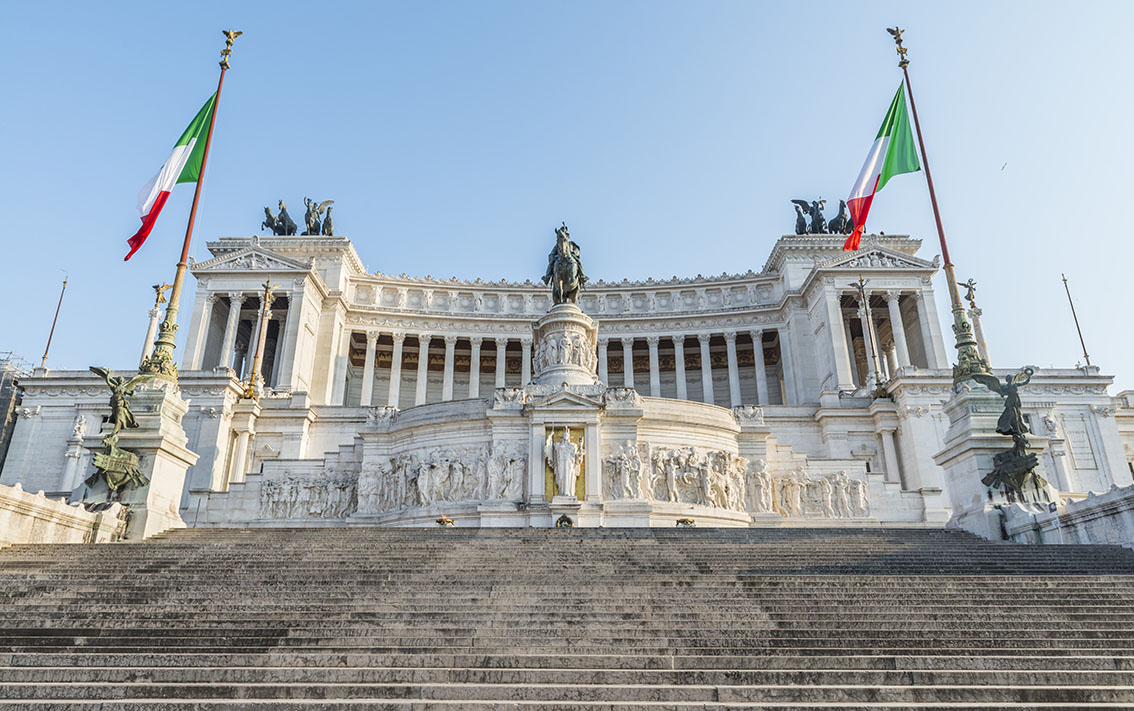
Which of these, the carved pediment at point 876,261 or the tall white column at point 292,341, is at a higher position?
the carved pediment at point 876,261

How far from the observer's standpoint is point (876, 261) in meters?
51.9

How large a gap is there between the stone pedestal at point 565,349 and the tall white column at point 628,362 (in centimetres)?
2784

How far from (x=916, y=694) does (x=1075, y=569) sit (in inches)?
296

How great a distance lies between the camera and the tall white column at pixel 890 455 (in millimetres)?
36531

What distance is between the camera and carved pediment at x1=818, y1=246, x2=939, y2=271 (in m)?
51.3


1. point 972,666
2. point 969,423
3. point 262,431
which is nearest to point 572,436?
point 969,423

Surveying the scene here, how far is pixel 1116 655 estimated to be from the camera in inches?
303

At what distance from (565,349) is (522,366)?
109 ft

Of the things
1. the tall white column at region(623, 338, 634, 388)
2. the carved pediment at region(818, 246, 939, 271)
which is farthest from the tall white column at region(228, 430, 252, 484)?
the carved pediment at region(818, 246, 939, 271)

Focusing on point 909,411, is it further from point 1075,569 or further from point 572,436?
point 1075,569

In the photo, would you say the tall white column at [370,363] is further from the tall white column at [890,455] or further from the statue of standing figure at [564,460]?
the tall white column at [890,455]

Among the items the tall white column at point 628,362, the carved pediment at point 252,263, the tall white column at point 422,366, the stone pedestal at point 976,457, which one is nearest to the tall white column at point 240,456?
the carved pediment at point 252,263

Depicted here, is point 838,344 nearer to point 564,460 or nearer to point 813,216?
point 813,216

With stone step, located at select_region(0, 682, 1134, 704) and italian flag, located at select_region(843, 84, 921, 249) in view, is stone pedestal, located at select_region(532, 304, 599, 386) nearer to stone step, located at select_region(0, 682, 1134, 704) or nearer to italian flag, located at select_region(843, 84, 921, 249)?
italian flag, located at select_region(843, 84, 921, 249)
